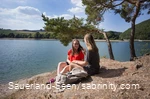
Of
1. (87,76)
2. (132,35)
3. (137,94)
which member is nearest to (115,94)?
(137,94)

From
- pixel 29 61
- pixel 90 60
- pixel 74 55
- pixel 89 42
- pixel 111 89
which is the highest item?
pixel 89 42

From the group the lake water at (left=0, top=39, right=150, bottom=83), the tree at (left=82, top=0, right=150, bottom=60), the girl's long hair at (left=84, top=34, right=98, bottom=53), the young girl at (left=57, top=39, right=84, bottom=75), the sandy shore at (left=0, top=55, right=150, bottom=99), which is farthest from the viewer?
the lake water at (left=0, top=39, right=150, bottom=83)

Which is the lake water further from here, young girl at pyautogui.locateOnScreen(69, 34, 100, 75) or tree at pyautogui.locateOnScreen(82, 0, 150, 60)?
young girl at pyautogui.locateOnScreen(69, 34, 100, 75)

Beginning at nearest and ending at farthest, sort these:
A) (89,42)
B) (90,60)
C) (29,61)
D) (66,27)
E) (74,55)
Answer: (89,42) < (90,60) < (74,55) < (66,27) < (29,61)

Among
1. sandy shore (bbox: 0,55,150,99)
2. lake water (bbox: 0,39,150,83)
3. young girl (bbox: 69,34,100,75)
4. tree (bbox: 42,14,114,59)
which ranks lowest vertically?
lake water (bbox: 0,39,150,83)

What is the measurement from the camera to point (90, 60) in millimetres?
6324

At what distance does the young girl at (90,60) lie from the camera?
6168 millimetres

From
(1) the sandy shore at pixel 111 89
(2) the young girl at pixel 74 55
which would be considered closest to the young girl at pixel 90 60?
(1) the sandy shore at pixel 111 89

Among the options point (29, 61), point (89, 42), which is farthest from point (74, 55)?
point (29, 61)

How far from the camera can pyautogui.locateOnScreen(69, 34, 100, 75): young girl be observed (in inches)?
243

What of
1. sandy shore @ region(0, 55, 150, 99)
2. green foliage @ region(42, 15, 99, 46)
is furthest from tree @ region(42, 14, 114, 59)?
sandy shore @ region(0, 55, 150, 99)

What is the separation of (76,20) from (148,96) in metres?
9.25

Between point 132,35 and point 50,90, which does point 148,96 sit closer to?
point 50,90

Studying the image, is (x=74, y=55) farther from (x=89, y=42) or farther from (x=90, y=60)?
(x=89, y=42)
